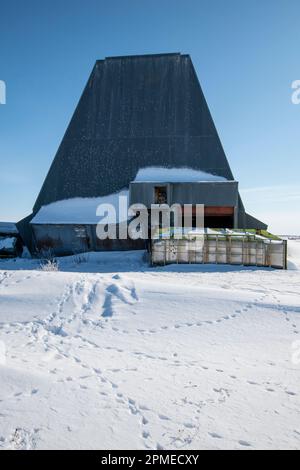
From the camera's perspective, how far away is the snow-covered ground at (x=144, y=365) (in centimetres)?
344

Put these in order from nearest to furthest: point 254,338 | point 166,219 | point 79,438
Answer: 1. point 79,438
2. point 254,338
3. point 166,219

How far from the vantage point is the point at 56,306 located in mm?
7934

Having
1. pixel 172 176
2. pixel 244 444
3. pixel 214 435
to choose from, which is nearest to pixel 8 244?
pixel 172 176

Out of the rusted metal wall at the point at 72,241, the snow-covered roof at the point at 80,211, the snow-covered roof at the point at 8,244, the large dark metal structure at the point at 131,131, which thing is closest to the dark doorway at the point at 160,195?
the snow-covered roof at the point at 80,211

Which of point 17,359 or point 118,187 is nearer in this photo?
point 17,359

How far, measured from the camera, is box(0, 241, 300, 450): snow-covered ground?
3.44 meters

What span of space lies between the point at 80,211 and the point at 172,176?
8.34 metres

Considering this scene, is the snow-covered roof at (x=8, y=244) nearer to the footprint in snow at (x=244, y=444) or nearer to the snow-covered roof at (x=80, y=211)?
the snow-covered roof at (x=80, y=211)

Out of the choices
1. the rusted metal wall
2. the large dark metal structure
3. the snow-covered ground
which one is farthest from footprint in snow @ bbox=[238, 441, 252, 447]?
the large dark metal structure

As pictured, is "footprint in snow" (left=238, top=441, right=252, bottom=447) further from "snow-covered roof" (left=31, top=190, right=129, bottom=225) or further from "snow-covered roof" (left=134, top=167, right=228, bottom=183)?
"snow-covered roof" (left=134, top=167, right=228, bottom=183)

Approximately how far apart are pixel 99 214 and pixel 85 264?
595 centimetres

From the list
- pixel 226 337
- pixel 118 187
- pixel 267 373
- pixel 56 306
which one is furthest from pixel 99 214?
pixel 267 373

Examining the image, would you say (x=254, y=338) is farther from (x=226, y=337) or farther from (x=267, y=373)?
(x=267, y=373)

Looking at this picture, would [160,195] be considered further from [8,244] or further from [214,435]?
[214,435]
